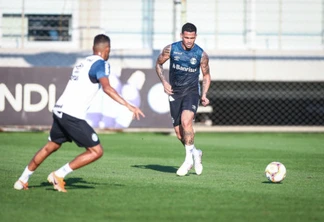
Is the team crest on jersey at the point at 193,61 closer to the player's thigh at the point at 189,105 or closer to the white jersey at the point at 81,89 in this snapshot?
the player's thigh at the point at 189,105

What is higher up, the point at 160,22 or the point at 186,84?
the point at 160,22

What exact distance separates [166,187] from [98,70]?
1.73m

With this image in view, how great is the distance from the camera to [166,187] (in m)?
10.3

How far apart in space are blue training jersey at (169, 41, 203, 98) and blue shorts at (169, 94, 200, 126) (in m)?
0.08

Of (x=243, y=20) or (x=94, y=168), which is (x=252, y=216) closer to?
(x=94, y=168)

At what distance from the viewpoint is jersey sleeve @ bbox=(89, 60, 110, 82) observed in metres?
9.61

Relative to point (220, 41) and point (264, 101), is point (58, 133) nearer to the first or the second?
point (220, 41)

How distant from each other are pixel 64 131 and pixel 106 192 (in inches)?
34.1

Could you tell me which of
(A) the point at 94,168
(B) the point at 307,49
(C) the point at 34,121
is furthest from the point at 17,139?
(B) the point at 307,49

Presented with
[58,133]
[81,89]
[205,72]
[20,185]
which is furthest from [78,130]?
[205,72]

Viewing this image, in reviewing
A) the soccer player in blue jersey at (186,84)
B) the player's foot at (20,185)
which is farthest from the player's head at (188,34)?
the player's foot at (20,185)

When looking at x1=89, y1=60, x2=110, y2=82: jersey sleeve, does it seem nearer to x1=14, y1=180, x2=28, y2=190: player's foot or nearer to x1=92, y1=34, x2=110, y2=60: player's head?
x1=92, y1=34, x2=110, y2=60: player's head

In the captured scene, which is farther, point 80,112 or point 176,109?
point 176,109

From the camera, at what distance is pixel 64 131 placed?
982cm
